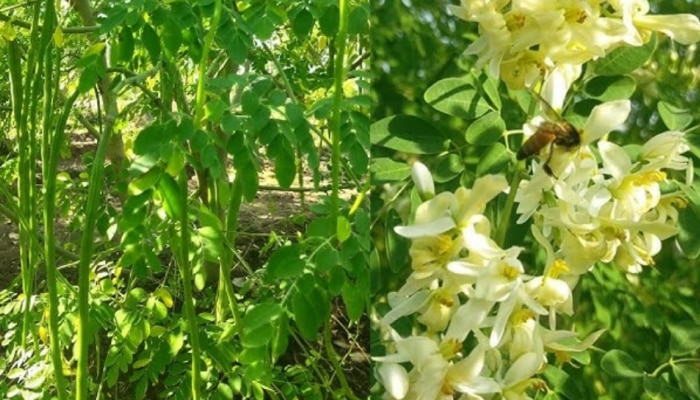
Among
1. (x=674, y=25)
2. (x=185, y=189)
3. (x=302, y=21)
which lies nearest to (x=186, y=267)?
(x=185, y=189)

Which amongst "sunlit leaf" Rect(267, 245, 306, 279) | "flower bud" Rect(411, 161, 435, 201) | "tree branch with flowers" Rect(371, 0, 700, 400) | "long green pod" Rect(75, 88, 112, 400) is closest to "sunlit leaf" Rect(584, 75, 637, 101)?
"tree branch with flowers" Rect(371, 0, 700, 400)

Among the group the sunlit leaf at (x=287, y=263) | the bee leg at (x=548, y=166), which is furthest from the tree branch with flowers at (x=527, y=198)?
the sunlit leaf at (x=287, y=263)

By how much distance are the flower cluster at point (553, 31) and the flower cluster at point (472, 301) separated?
0.19ft

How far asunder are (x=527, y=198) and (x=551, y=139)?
0.03 meters

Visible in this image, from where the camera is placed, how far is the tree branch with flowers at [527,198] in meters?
0.40

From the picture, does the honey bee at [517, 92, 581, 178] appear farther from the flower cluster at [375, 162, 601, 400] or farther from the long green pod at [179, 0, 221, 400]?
the long green pod at [179, 0, 221, 400]

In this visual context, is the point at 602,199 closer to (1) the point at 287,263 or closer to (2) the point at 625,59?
(2) the point at 625,59

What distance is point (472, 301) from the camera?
1.33ft

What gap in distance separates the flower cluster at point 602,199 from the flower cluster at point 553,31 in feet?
0.10

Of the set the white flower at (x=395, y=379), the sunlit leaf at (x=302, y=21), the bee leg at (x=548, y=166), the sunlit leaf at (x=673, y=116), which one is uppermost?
the sunlit leaf at (x=302, y=21)

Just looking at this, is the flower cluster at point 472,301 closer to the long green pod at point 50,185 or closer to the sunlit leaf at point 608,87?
the sunlit leaf at point 608,87

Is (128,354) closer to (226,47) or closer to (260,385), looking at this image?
(260,385)

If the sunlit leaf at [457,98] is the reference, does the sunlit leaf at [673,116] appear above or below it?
below

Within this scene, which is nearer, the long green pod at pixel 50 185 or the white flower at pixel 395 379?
the white flower at pixel 395 379
